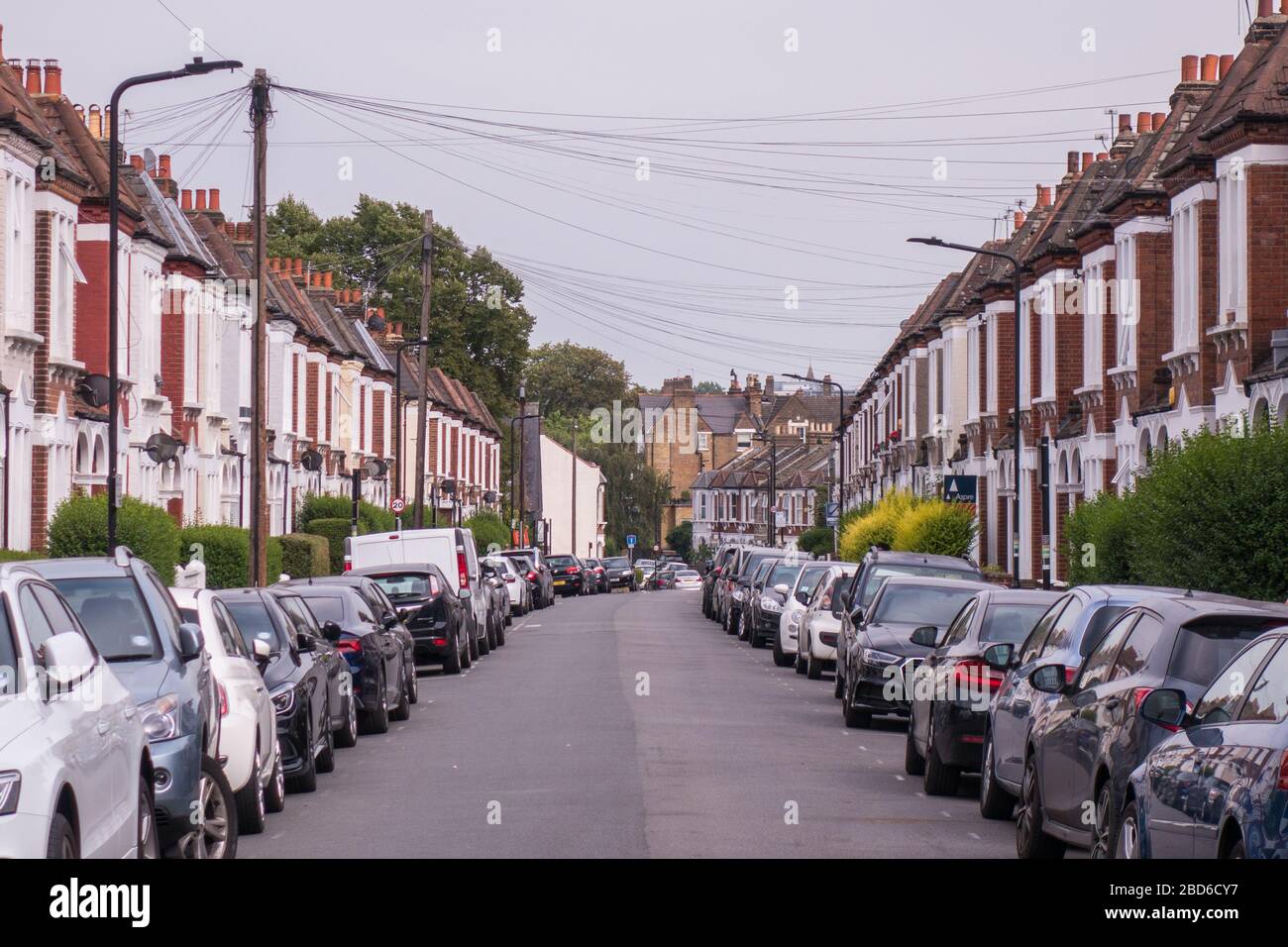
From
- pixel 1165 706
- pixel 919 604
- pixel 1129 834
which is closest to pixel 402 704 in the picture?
pixel 919 604

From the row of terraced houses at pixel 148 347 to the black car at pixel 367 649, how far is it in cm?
1031

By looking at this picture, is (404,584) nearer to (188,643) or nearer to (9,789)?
(188,643)

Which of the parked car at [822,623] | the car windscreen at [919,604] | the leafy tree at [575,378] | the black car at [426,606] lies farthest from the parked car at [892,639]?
the leafy tree at [575,378]

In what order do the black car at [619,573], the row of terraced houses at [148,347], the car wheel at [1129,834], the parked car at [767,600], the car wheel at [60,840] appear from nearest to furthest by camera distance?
1. the car wheel at [60,840]
2. the car wheel at [1129,834]
3. the row of terraced houses at [148,347]
4. the parked car at [767,600]
5. the black car at [619,573]

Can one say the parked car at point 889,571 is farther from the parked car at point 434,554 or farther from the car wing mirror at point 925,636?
the parked car at point 434,554

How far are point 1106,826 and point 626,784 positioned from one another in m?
5.94

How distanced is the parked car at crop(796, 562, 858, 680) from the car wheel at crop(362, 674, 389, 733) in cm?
864

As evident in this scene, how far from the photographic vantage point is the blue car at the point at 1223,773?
284 inches

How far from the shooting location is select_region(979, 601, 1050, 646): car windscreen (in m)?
16.6

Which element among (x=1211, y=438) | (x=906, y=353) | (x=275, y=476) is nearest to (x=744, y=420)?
(x=906, y=353)

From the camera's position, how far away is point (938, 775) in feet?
50.9

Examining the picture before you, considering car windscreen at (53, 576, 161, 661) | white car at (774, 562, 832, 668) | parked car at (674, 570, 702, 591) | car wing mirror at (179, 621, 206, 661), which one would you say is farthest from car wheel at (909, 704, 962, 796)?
parked car at (674, 570, 702, 591)

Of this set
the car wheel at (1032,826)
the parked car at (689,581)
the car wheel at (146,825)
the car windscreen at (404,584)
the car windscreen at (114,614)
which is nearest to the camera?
the car wheel at (146,825)

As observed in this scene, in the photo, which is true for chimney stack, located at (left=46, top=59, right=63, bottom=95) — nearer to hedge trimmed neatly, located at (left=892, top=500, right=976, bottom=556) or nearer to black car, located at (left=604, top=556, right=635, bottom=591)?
hedge trimmed neatly, located at (left=892, top=500, right=976, bottom=556)
